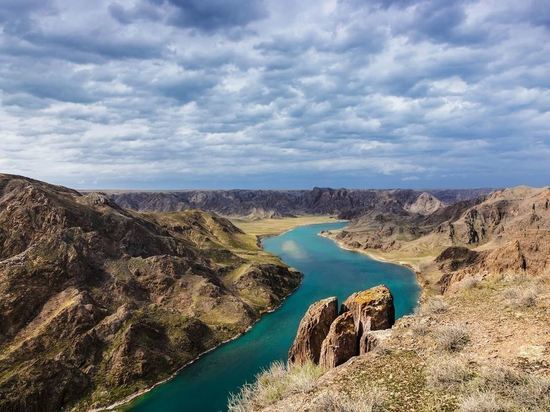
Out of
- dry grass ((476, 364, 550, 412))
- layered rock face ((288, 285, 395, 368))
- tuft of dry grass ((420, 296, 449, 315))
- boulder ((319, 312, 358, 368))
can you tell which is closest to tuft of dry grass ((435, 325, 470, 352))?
dry grass ((476, 364, 550, 412))

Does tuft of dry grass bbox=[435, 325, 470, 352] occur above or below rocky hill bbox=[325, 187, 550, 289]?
above

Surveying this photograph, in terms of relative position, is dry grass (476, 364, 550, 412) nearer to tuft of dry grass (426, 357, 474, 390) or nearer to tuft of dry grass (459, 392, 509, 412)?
tuft of dry grass (459, 392, 509, 412)

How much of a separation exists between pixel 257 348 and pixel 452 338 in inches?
2197

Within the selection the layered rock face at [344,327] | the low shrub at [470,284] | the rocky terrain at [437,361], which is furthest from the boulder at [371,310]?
the low shrub at [470,284]

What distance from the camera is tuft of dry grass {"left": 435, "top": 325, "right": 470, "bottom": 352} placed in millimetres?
20969

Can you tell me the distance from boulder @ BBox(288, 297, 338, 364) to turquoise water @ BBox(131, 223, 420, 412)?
2432 centimetres

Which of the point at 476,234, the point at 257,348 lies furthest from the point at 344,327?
the point at 476,234

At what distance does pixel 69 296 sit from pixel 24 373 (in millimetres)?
20434

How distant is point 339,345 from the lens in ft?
89.8

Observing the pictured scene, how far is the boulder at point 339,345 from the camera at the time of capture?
2683 cm

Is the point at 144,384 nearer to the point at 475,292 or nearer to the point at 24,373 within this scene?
the point at 24,373

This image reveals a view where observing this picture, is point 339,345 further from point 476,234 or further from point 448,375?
point 476,234

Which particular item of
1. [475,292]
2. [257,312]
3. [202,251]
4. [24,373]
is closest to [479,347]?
[475,292]

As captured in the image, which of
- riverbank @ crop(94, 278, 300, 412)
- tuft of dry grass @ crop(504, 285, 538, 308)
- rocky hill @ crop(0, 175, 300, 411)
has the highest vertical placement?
tuft of dry grass @ crop(504, 285, 538, 308)
